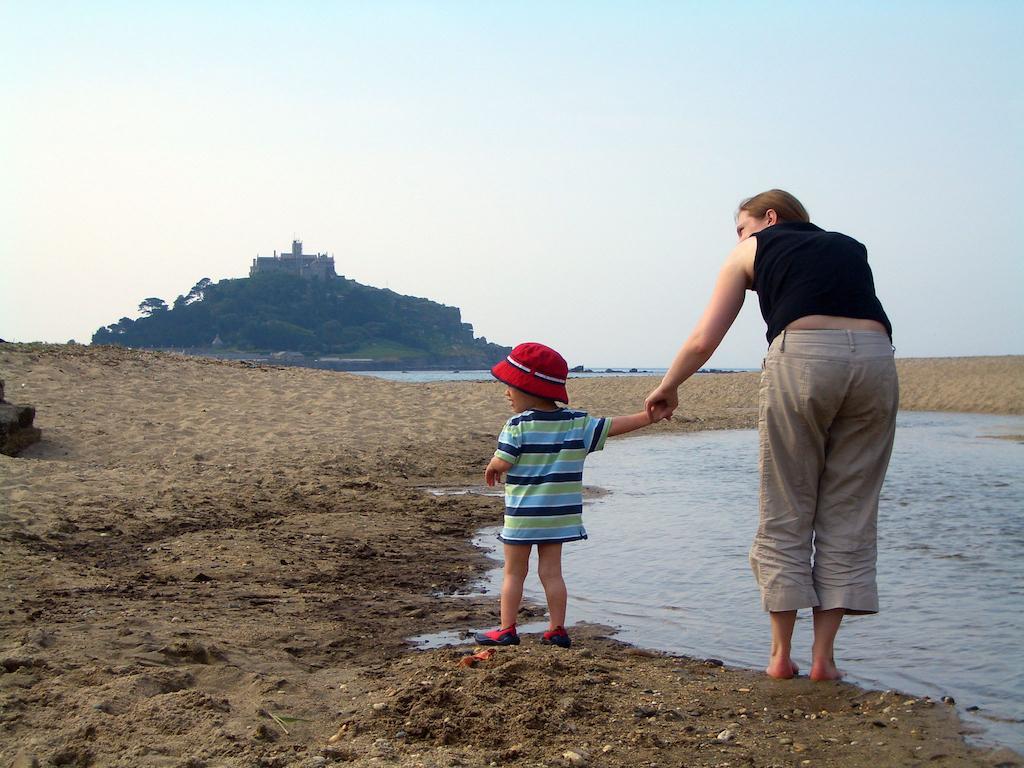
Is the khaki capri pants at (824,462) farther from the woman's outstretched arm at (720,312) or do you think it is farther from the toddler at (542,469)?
the toddler at (542,469)

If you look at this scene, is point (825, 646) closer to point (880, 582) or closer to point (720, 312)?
point (720, 312)

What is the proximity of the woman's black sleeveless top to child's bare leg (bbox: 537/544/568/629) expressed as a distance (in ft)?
4.07

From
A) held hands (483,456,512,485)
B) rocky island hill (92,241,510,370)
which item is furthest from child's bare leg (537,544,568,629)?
rocky island hill (92,241,510,370)

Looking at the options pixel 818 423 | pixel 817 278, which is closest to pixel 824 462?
pixel 818 423

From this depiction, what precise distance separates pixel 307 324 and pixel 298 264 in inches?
1440

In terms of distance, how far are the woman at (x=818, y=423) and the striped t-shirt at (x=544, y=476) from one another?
0.56 m

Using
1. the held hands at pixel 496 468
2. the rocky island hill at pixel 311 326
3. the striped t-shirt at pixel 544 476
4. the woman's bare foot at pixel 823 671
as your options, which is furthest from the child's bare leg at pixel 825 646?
the rocky island hill at pixel 311 326

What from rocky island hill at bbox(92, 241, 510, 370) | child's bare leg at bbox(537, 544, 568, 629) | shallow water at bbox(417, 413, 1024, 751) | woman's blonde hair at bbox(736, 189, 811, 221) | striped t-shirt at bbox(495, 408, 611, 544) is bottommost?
shallow water at bbox(417, 413, 1024, 751)

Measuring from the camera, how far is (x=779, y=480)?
3.53 meters

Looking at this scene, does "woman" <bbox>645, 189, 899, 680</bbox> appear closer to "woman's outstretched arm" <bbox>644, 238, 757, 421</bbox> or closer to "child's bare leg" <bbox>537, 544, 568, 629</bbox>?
"woman's outstretched arm" <bbox>644, 238, 757, 421</bbox>

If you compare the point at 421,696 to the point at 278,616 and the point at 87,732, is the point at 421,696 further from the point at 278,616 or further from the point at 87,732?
the point at 278,616

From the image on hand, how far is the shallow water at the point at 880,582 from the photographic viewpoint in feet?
12.6

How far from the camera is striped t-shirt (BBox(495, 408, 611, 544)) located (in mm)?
3848

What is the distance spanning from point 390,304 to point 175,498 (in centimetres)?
9548
